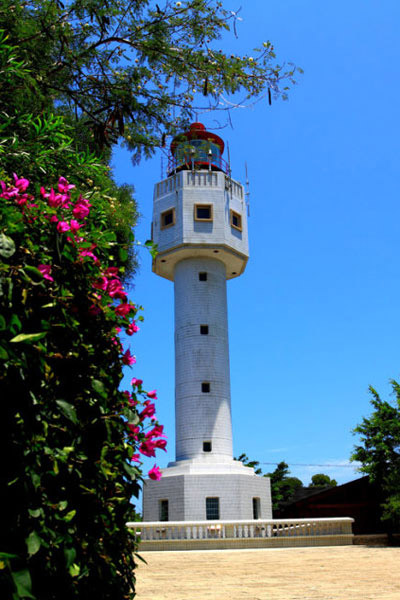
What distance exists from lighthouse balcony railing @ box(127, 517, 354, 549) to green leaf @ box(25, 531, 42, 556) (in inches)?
873

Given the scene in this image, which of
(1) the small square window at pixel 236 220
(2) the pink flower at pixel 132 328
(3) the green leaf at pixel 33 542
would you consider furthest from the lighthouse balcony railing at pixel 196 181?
(3) the green leaf at pixel 33 542

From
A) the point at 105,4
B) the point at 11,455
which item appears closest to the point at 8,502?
the point at 11,455

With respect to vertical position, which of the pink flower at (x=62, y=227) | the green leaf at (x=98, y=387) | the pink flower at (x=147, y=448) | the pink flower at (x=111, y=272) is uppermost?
the pink flower at (x=62, y=227)

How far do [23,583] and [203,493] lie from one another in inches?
1044

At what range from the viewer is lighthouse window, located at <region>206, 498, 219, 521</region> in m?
28.0

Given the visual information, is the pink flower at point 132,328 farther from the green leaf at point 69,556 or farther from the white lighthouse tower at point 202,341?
the white lighthouse tower at point 202,341

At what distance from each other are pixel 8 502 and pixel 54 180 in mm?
6605

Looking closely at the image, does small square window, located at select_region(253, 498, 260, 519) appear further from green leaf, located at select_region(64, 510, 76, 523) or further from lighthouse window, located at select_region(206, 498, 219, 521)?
green leaf, located at select_region(64, 510, 76, 523)

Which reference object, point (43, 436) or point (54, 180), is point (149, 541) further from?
point (43, 436)

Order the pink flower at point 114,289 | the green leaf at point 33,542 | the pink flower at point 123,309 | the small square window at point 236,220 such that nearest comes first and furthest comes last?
1. the green leaf at point 33,542
2. the pink flower at point 114,289
3. the pink flower at point 123,309
4. the small square window at point 236,220

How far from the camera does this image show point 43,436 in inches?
124

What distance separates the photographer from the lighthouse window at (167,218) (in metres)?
33.6

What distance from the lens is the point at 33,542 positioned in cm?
291

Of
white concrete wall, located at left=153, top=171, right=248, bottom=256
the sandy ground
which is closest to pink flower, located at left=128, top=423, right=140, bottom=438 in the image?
the sandy ground
